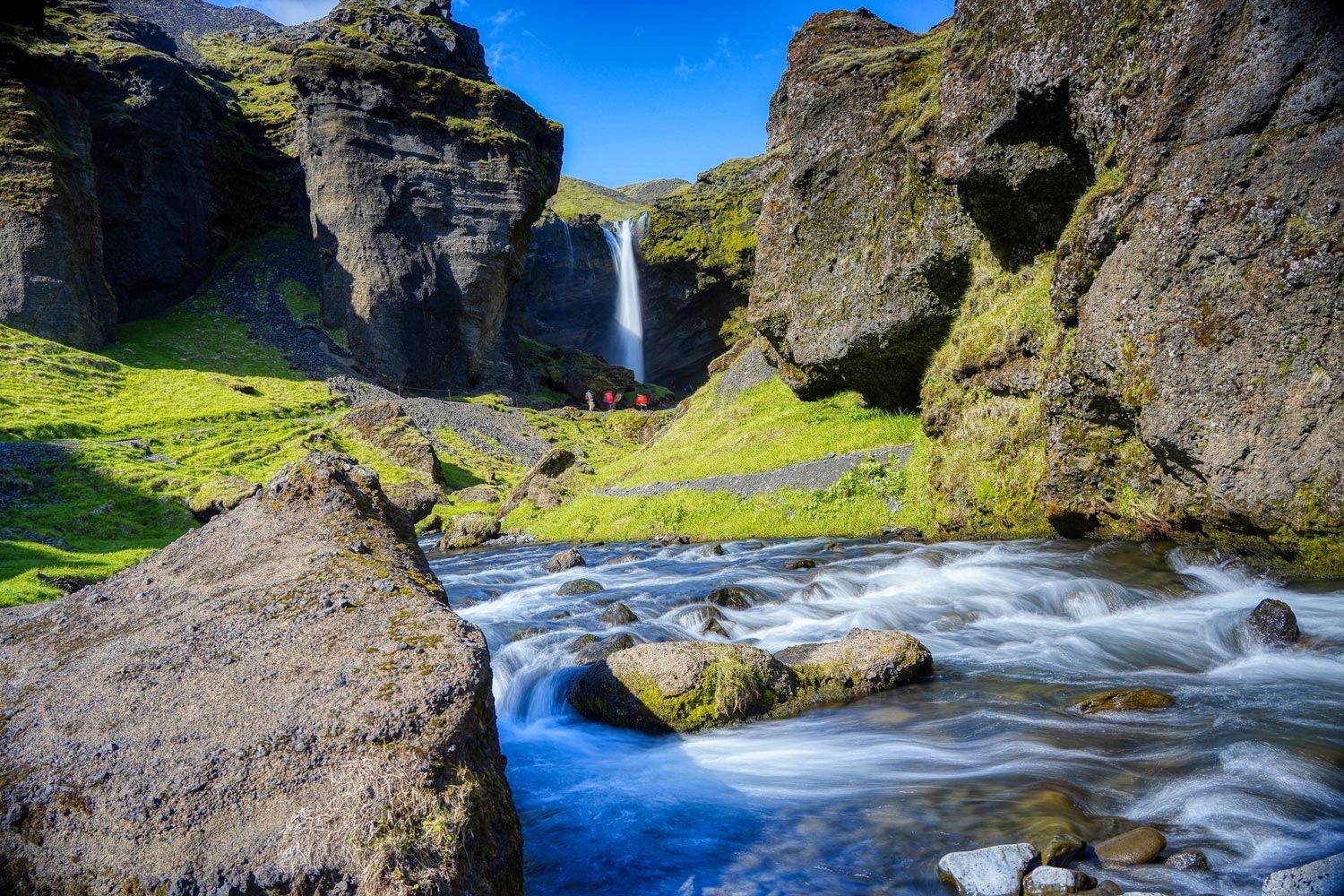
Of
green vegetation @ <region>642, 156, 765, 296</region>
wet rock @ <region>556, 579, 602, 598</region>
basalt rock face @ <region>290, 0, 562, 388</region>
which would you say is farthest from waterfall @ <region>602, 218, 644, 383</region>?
Result: wet rock @ <region>556, 579, 602, 598</region>

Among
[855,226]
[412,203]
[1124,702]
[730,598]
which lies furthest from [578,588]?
[412,203]

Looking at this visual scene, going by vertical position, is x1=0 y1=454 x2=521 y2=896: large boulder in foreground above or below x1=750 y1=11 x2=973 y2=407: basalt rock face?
below

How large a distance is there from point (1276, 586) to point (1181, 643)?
7.28 feet

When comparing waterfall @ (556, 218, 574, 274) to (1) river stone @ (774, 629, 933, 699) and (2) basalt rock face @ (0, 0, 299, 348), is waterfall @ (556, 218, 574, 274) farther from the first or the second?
(1) river stone @ (774, 629, 933, 699)

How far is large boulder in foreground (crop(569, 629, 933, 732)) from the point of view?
841cm

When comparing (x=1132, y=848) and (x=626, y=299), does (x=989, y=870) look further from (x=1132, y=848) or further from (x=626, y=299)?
(x=626, y=299)

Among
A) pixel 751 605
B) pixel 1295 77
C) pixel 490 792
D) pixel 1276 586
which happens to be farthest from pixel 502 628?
pixel 1295 77

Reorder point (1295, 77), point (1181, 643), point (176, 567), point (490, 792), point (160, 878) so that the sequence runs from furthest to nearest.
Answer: point (1295, 77), point (1181, 643), point (176, 567), point (490, 792), point (160, 878)

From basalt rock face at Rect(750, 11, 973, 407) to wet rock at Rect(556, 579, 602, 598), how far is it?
44.2ft

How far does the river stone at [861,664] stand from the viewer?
8977 mm

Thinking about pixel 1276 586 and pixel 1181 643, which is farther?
pixel 1276 586

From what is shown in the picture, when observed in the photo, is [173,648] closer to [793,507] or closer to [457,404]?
[793,507]

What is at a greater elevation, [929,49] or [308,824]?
[929,49]

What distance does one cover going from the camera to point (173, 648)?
5.22m
